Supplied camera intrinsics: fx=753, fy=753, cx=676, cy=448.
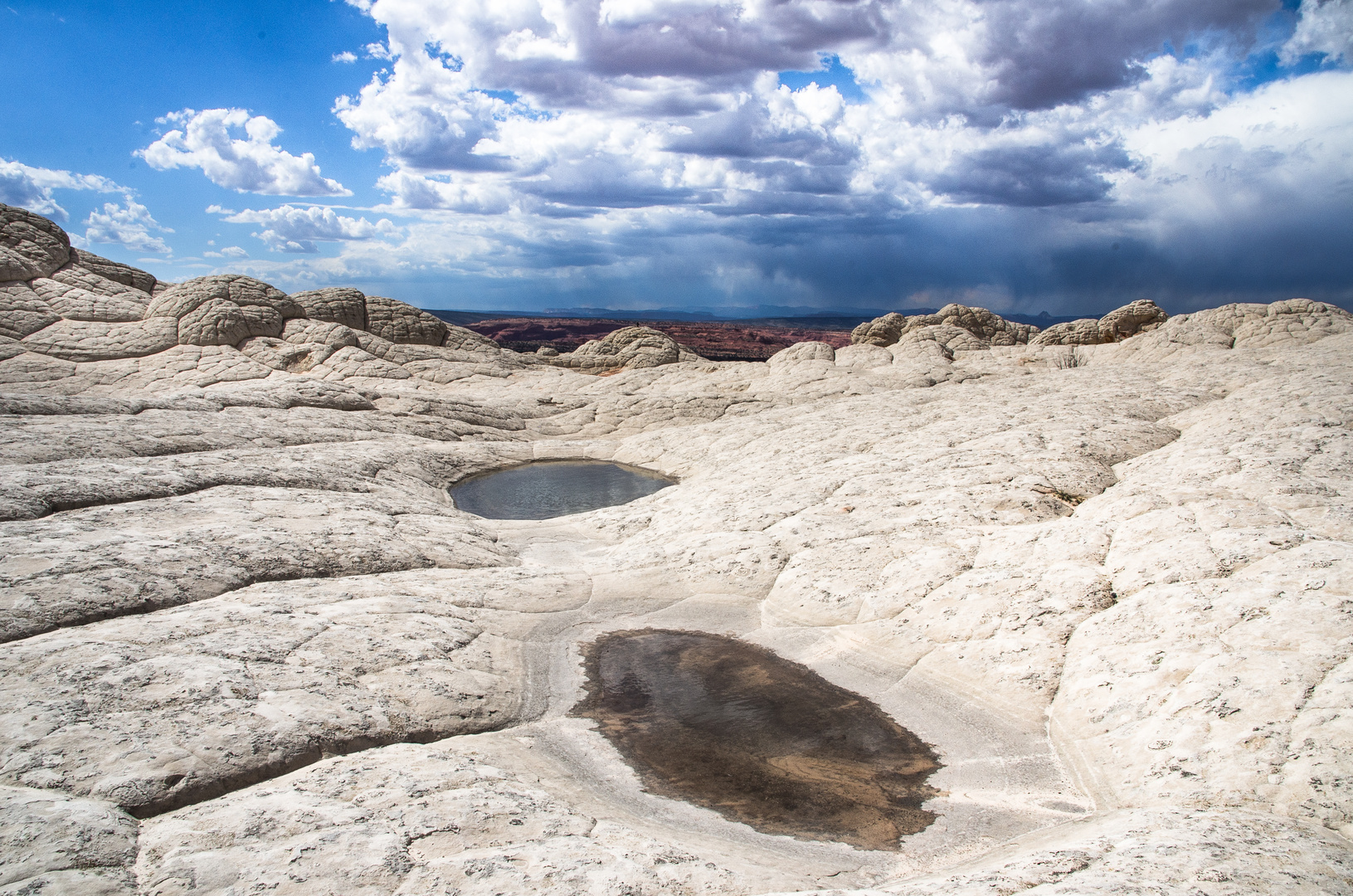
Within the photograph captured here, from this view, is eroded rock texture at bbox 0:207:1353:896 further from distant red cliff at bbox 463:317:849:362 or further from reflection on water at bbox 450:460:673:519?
distant red cliff at bbox 463:317:849:362

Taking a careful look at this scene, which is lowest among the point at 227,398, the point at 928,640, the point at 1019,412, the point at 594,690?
the point at 594,690

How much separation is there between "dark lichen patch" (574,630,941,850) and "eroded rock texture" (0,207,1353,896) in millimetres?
259

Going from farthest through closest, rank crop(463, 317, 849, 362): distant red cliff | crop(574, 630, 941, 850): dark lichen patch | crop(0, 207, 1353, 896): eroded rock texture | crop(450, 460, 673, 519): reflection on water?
crop(463, 317, 849, 362): distant red cliff, crop(450, 460, 673, 519): reflection on water, crop(574, 630, 941, 850): dark lichen patch, crop(0, 207, 1353, 896): eroded rock texture

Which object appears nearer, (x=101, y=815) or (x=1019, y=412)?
(x=101, y=815)

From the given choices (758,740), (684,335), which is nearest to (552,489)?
(758,740)

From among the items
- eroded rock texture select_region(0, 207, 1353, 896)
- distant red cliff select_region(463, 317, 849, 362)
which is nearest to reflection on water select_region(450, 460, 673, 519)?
eroded rock texture select_region(0, 207, 1353, 896)

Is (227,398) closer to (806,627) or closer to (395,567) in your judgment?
(395,567)

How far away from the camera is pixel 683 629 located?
1045 cm

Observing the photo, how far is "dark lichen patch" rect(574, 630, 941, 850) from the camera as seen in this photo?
632cm

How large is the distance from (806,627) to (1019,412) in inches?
384

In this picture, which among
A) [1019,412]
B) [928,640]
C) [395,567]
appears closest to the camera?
[928,640]

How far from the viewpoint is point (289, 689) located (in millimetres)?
7047

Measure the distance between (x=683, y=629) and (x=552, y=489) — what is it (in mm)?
10816

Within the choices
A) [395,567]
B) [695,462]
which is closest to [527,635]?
[395,567]
